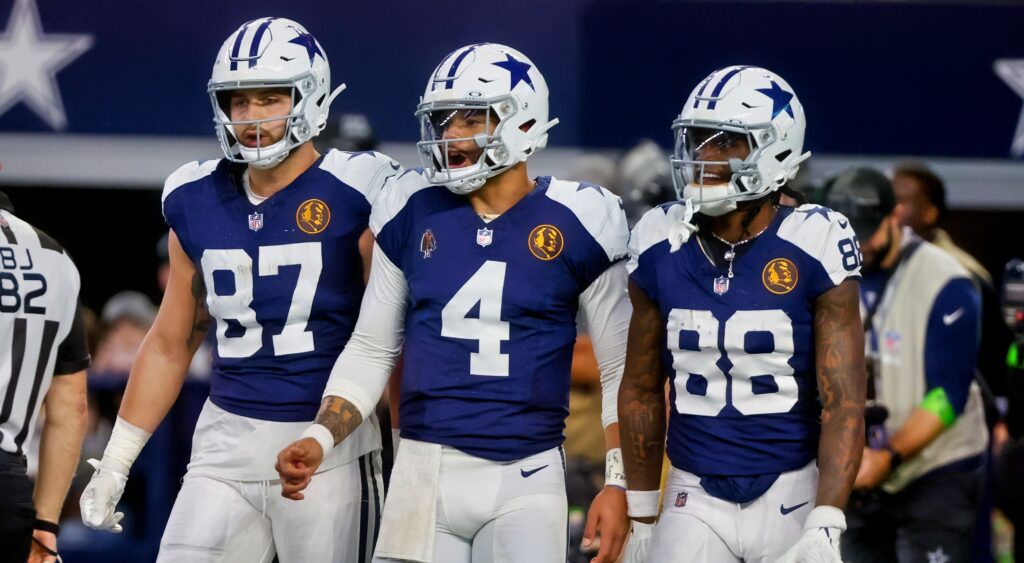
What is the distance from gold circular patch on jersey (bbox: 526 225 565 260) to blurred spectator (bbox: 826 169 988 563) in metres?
1.96

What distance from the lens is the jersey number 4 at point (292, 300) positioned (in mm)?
4137

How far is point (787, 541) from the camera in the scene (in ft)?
12.2

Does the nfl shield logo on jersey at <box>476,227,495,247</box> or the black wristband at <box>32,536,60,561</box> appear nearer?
the nfl shield logo on jersey at <box>476,227,495,247</box>

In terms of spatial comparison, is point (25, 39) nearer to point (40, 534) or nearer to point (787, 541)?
point (40, 534)

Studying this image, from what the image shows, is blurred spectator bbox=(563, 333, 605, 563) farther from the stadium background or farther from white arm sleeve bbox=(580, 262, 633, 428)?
white arm sleeve bbox=(580, 262, 633, 428)

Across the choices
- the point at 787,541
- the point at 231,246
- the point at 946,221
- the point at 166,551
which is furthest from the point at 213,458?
the point at 946,221

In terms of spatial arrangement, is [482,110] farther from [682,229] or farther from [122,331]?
[122,331]

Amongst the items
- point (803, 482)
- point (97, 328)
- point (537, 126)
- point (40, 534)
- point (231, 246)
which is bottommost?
point (97, 328)

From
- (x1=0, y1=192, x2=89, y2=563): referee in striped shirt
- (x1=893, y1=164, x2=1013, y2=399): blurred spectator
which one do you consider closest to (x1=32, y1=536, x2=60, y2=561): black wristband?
(x1=0, y1=192, x2=89, y2=563): referee in striped shirt

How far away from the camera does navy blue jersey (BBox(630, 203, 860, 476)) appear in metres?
3.74

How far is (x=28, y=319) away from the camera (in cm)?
410

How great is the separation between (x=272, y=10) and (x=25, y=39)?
3.56ft

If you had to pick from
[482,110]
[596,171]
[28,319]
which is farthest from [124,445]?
[596,171]

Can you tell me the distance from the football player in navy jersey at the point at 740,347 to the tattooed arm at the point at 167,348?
1147 mm
